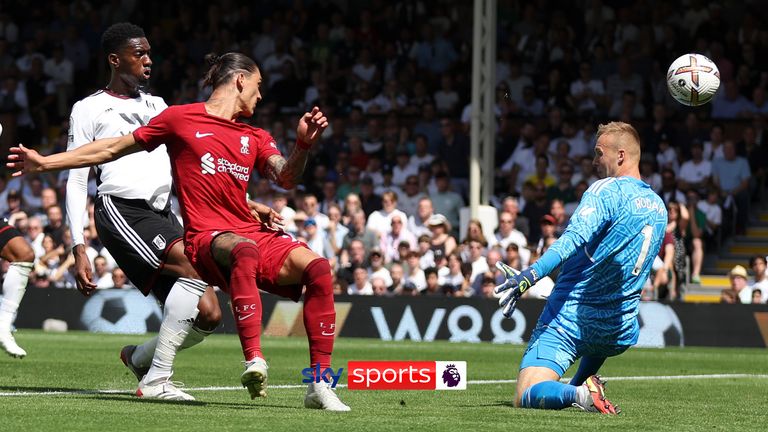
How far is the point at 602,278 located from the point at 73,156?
10.6 feet

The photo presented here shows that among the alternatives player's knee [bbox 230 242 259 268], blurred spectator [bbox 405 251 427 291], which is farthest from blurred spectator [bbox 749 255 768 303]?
player's knee [bbox 230 242 259 268]

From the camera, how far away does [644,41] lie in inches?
947

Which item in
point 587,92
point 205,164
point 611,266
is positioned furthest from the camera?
point 587,92

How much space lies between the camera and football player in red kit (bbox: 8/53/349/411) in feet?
25.3

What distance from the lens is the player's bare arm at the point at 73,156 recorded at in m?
7.64

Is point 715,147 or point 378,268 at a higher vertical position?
point 715,147

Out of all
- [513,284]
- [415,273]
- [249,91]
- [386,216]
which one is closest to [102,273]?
[386,216]

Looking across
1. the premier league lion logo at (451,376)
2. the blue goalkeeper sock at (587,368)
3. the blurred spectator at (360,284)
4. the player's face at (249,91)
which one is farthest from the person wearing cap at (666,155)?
the player's face at (249,91)

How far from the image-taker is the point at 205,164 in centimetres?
799

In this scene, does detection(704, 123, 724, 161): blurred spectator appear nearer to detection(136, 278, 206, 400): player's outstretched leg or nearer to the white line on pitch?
the white line on pitch

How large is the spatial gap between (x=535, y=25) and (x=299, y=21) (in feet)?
17.0

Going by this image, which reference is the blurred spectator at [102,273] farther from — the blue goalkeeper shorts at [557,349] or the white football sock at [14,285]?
the blue goalkeeper shorts at [557,349]

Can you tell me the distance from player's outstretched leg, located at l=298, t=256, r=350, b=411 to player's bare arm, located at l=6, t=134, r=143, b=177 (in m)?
1.30

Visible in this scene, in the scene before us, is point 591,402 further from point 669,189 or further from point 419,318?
point 669,189
